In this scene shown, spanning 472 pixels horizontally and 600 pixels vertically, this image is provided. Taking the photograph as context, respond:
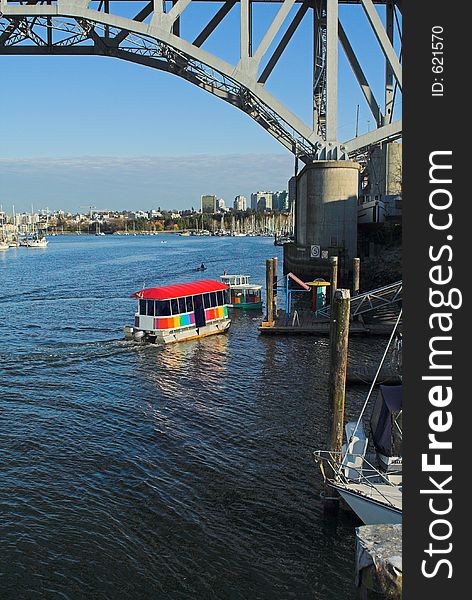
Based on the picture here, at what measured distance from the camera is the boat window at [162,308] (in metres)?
33.0

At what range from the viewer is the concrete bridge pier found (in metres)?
47.9

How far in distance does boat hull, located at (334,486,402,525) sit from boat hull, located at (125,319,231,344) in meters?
20.6

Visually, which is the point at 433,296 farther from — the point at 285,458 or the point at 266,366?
the point at 266,366

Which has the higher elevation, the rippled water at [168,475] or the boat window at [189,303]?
the boat window at [189,303]

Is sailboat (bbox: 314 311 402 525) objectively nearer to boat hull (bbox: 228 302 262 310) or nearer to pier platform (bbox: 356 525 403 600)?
pier platform (bbox: 356 525 403 600)

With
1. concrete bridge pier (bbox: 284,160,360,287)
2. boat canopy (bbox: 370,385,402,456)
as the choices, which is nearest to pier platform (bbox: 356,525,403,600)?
boat canopy (bbox: 370,385,402,456)

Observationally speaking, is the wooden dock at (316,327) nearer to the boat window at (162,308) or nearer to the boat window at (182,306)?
the boat window at (182,306)

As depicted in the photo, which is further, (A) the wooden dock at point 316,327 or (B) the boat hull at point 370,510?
(A) the wooden dock at point 316,327

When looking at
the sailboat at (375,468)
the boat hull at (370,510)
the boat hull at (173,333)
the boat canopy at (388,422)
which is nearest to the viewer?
the boat hull at (370,510)

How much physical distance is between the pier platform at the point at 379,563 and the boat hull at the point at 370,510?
1.13 meters

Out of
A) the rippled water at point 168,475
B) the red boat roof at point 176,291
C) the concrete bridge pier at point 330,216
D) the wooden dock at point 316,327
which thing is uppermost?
the concrete bridge pier at point 330,216

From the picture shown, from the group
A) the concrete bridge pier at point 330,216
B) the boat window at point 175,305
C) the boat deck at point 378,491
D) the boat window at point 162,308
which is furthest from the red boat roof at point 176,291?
the boat deck at point 378,491

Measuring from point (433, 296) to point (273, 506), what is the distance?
9.47 metres

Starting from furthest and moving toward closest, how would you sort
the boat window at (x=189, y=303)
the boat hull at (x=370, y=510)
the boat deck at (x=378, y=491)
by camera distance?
the boat window at (x=189, y=303)
the boat deck at (x=378, y=491)
the boat hull at (x=370, y=510)
